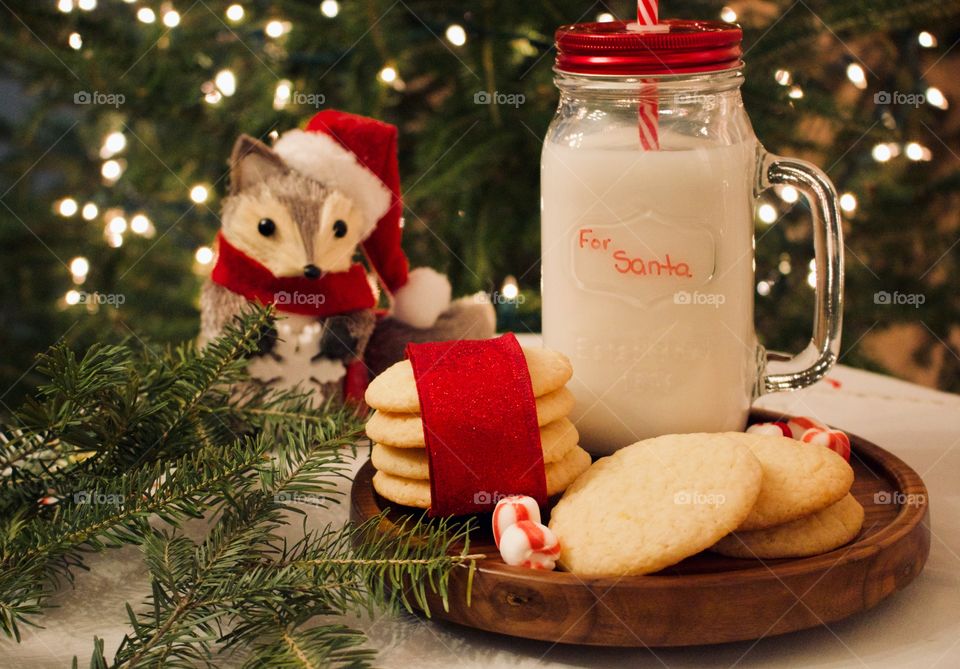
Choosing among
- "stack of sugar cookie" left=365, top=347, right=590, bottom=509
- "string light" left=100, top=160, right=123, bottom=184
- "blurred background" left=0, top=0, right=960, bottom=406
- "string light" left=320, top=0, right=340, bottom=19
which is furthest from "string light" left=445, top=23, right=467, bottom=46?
"stack of sugar cookie" left=365, top=347, right=590, bottom=509

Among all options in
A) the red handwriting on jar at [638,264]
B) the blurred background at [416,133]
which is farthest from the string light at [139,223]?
the red handwriting on jar at [638,264]

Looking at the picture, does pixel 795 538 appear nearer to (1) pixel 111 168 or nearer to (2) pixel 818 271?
(2) pixel 818 271

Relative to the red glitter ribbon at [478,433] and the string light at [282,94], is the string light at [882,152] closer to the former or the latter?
the string light at [282,94]

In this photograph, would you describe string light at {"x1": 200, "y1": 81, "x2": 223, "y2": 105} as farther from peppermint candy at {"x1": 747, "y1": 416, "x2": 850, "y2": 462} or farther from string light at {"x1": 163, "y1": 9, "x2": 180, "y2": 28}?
peppermint candy at {"x1": 747, "y1": 416, "x2": 850, "y2": 462}

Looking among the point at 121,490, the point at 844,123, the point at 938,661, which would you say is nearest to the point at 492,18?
the point at 844,123

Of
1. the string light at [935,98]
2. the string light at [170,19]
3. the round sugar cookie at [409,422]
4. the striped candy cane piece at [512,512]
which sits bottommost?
the striped candy cane piece at [512,512]

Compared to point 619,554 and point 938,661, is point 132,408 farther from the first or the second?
point 938,661

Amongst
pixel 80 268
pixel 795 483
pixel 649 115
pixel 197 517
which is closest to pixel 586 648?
pixel 795 483
